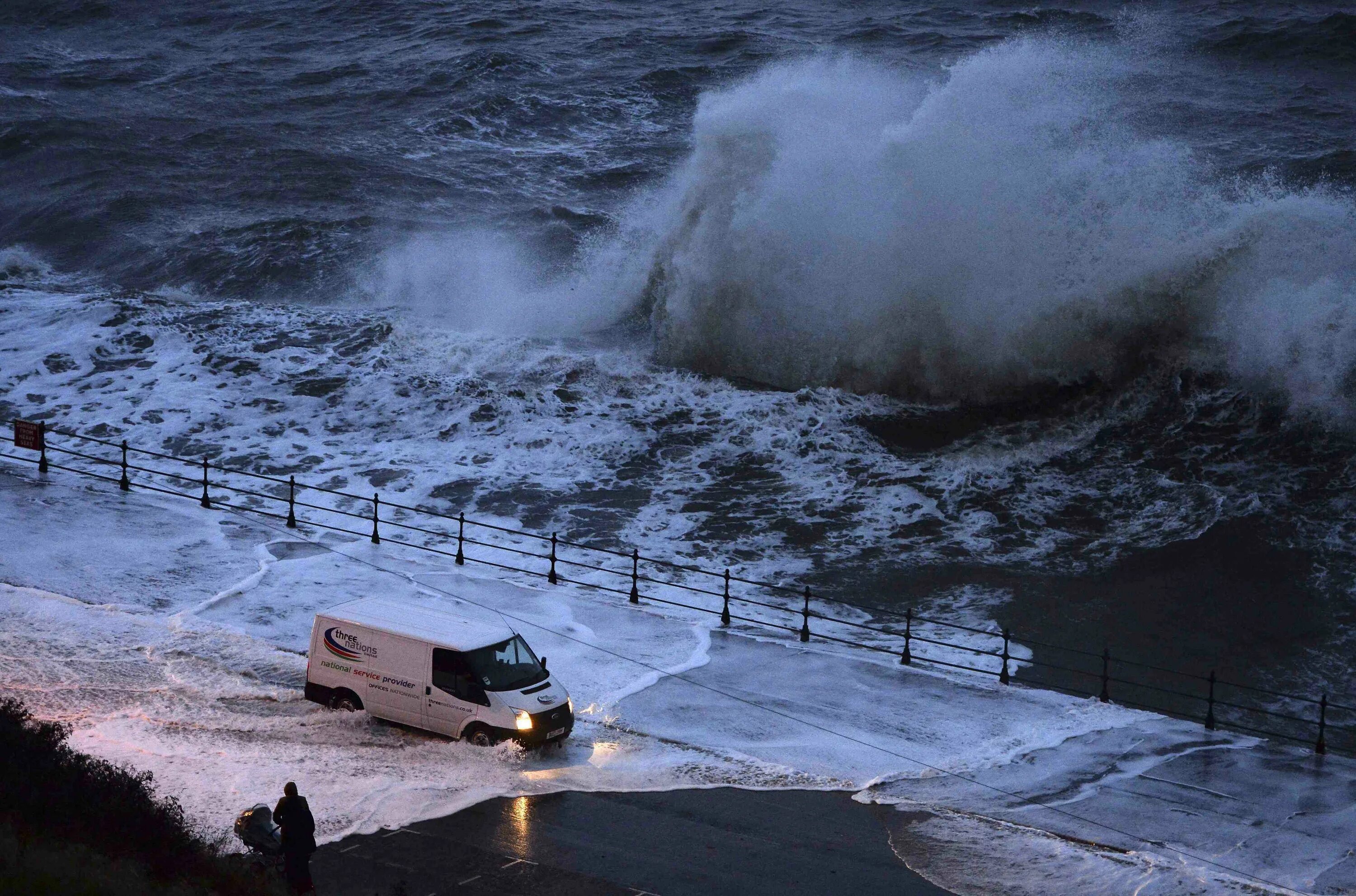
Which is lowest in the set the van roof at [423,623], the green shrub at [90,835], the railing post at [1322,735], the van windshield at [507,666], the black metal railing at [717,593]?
the black metal railing at [717,593]

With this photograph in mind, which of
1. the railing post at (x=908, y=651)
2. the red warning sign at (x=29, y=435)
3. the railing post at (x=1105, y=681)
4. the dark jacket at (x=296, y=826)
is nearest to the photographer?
the dark jacket at (x=296, y=826)

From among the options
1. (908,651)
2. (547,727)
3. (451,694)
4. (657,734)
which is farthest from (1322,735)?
(451,694)

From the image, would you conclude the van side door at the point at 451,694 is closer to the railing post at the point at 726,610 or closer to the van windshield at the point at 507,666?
the van windshield at the point at 507,666

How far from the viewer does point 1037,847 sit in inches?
456

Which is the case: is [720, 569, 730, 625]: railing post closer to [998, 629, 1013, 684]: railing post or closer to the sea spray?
[998, 629, 1013, 684]: railing post

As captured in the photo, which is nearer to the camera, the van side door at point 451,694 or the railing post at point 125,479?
the van side door at point 451,694

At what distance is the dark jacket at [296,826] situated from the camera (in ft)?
32.0

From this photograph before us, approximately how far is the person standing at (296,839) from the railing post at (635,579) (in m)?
7.72

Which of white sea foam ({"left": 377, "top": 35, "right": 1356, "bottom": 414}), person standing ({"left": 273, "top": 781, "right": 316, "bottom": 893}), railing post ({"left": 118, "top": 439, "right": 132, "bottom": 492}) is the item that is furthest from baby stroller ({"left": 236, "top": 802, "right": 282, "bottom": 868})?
white sea foam ({"left": 377, "top": 35, "right": 1356, "bottom": 414})

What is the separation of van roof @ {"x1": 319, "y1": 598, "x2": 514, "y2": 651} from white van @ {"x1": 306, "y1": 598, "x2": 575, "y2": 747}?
0.02 meters

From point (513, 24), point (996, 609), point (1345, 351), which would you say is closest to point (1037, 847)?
point (996, 609)

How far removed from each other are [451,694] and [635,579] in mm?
4650

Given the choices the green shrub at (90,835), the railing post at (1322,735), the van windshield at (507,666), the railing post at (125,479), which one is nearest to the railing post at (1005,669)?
the railing post at (1322,735)

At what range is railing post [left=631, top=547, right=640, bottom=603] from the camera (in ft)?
57.9
